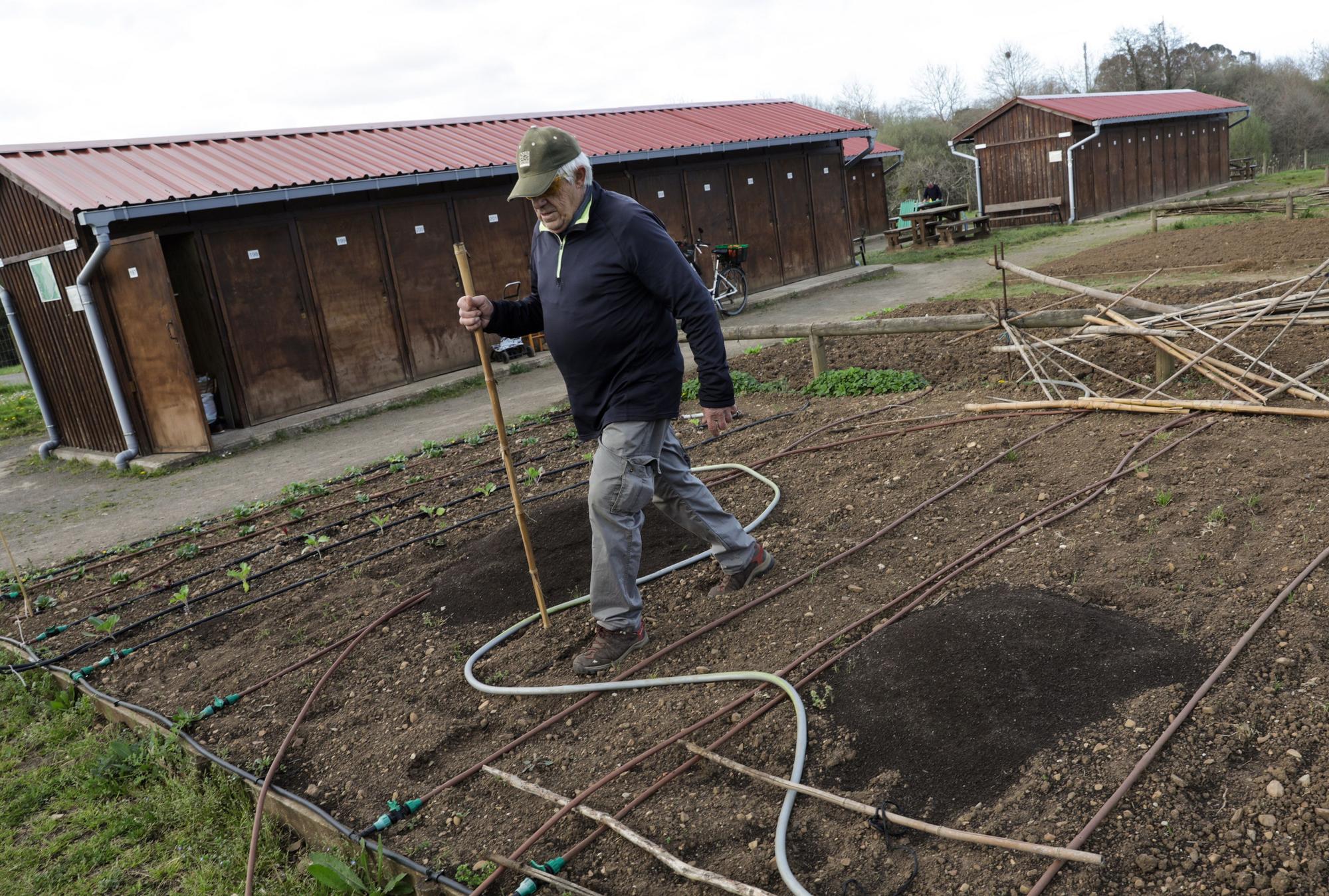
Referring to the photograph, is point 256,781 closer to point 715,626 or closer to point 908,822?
point 715,626

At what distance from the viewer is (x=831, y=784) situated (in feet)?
9.80

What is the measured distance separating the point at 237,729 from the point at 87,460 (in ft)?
29.9

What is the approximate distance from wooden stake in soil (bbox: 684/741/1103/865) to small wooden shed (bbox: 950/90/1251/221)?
27570 millimetres

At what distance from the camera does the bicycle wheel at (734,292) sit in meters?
15.7

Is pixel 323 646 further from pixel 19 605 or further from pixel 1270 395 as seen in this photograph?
pixel 1270 395

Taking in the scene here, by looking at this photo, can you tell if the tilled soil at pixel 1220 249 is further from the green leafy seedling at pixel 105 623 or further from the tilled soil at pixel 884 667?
the green leafy seedling at pixel 105 623

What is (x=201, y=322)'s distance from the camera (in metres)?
11.3

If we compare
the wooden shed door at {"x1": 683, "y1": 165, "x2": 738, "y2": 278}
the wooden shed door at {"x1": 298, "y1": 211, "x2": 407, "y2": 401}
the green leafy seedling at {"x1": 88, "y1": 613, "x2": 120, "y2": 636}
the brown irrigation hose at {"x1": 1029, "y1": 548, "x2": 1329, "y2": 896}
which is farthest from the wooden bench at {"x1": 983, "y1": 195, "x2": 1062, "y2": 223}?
the green leafy seedling at {"x1": 88, "y1": 613, "x2": 120, "y2": 636}

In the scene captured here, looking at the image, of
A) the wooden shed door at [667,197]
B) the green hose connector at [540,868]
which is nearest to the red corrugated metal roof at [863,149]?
the wooden shed door at [667,197]

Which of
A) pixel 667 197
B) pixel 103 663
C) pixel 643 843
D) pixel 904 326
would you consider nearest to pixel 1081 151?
pixel 667 197

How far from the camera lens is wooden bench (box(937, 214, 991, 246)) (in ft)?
79.5

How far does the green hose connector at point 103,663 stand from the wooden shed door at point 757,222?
13.7m

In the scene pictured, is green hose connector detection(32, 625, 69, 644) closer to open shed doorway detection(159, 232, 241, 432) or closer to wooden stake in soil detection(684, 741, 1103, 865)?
wooden stake in soil detection(684, 741, 1103, 865)

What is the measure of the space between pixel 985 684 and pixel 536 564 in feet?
8.09
